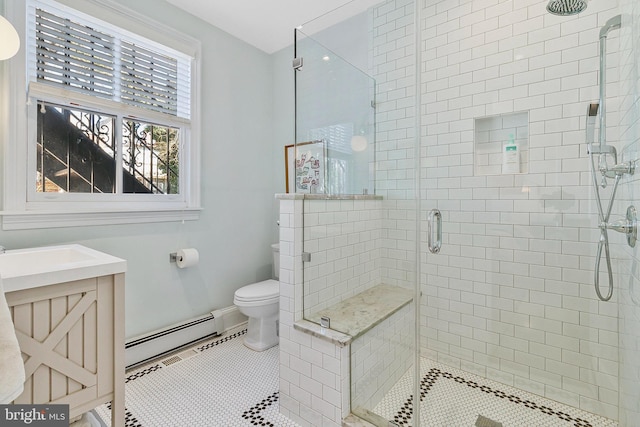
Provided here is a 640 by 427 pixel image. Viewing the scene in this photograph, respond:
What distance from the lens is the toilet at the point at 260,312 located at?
221 centimetres

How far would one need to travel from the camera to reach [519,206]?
1.77 meters

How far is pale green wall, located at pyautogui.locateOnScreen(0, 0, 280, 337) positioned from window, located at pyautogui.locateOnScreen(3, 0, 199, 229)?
0.10 metres

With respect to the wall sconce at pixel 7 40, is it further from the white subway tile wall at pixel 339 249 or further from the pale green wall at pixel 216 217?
the white subway tile wall at pixel 339 249

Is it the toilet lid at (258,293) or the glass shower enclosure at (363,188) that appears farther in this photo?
the toilet lid at (258,293)

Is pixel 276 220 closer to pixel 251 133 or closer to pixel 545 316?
pixel 251 133

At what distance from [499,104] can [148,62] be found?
94.5 inches

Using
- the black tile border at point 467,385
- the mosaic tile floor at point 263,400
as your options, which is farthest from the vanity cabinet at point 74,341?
the black tile border at point 467,385

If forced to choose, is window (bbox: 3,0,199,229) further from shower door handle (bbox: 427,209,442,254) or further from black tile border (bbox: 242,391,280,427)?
shower door handle (bbox: 427,209,442,254)

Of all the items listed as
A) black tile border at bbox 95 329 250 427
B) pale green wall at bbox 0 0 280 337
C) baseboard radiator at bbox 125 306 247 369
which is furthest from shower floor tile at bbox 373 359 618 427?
pale green wall at bbox 0 0 280 337

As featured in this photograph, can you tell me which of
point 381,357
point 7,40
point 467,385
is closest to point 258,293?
point 381,357

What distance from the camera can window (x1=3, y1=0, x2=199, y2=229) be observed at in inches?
67.1

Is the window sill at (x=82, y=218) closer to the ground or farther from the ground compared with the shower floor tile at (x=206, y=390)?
farther from the ground

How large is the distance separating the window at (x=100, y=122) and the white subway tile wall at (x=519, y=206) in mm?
1865

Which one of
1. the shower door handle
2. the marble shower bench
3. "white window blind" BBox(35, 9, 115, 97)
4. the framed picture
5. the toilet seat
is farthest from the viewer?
the framed picture
